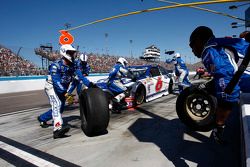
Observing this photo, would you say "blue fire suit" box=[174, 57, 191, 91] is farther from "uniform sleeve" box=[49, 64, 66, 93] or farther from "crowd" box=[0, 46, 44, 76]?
"crowd" box=[0, 46, 44, 76]

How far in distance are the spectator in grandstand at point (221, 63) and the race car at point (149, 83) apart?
450cm

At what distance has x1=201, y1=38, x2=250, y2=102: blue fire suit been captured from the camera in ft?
7.95

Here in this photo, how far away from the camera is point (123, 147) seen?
12.0 feet

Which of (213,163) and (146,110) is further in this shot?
(146,110)

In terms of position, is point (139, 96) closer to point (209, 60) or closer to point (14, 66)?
point (209, 60)

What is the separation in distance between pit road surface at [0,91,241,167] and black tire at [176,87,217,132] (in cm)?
18

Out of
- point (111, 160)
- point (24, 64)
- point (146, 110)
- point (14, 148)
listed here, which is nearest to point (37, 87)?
point (24, 64)

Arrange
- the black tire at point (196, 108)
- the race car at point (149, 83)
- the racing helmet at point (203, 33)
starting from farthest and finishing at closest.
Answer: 1. the race car at point (149, 83)
2. the black tire at point (196, 108)
3. the racing helmet at point (203, 33)

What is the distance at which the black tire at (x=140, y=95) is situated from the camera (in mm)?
7290

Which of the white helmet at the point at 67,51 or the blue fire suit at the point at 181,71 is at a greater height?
the white helmet at the point at 67,51

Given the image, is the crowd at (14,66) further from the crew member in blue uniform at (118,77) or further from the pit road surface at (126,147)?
the pit road surface at (126,147)

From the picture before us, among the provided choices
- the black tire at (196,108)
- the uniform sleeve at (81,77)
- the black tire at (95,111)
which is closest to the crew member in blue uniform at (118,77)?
the uniform sleeve at (81,77)

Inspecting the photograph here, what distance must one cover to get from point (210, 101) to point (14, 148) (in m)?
3.30

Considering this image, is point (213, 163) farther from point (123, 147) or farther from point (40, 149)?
point (40, 149)
